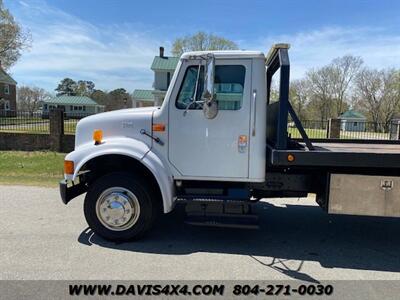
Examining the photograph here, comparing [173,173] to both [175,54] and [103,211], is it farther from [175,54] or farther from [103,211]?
[175,54]

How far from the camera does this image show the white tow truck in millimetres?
4336

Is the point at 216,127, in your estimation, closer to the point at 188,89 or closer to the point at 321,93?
the point at 188,89

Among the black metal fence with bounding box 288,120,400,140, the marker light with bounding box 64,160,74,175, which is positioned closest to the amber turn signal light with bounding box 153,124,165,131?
the marker light with bounding box 64,160,74,175

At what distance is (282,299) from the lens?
136 inches

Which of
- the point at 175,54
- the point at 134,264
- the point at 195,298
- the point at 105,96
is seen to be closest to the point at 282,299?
the point at 195,298

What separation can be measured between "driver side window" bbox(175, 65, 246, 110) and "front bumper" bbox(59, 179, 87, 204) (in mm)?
2005

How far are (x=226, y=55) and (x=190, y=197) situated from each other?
1.90 m

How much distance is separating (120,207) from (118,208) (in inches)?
1.4

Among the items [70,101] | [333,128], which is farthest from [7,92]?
[333,128]

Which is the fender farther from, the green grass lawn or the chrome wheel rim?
the green grass lawn

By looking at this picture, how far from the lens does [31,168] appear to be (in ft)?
38.2

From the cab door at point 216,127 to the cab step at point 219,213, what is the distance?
0.34 m

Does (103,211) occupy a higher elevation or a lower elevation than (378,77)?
lower

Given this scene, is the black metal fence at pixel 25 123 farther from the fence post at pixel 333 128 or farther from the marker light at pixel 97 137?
the fence post at pixel 333 128
